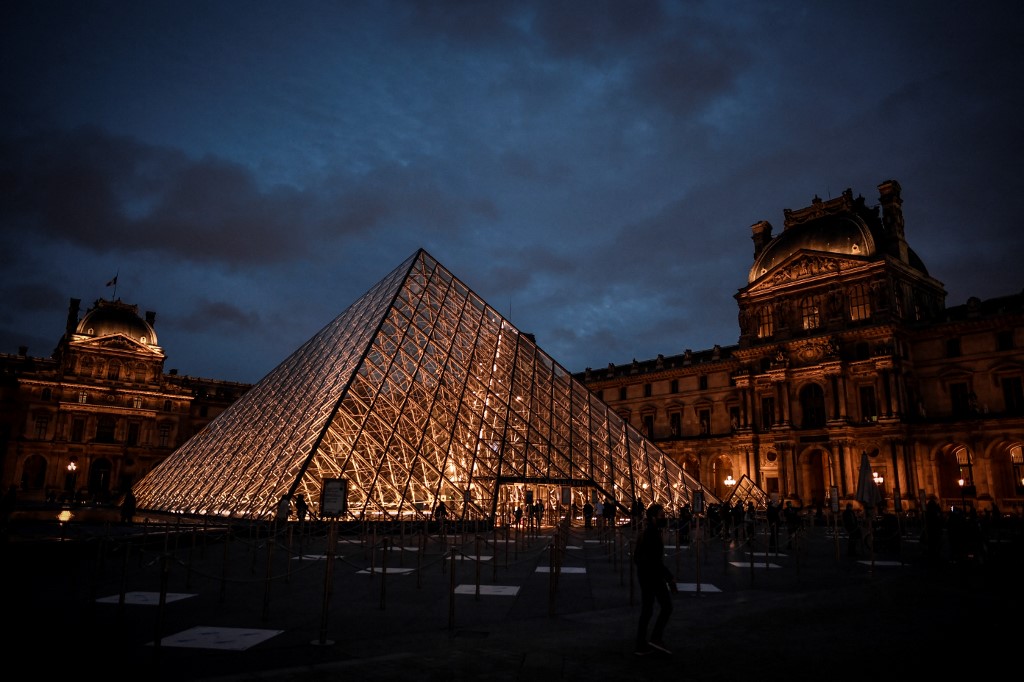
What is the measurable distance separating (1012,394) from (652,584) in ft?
130

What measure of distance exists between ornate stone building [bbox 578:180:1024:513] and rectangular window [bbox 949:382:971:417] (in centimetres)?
7

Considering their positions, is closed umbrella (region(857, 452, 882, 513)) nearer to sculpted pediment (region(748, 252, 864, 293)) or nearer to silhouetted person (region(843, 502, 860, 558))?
silhouetted person (region(843, 502, 860, 558))

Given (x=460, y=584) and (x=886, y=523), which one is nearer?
(x=460, y=584)

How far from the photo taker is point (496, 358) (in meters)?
24.2

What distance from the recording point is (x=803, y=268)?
43.2m

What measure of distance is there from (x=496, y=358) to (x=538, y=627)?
17657mm

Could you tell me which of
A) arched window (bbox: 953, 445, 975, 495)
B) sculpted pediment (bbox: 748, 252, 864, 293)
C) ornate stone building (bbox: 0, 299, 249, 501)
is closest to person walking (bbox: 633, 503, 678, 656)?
arched window (bbox: 953, 445, 975, 495)

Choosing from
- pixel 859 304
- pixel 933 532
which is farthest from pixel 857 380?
pixel 933 532

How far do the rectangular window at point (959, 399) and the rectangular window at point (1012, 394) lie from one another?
1.65m

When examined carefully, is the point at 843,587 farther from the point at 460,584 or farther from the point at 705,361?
the point at 705,361

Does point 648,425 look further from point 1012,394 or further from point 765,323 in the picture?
point 1012,394

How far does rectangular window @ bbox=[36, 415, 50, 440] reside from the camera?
5569 centimetres

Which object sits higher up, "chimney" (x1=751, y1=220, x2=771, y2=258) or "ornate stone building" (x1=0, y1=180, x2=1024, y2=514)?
"chimney" (x1=751, y1=220, x2=771, y2=258)

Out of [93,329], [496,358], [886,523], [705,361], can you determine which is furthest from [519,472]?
[93,329]
